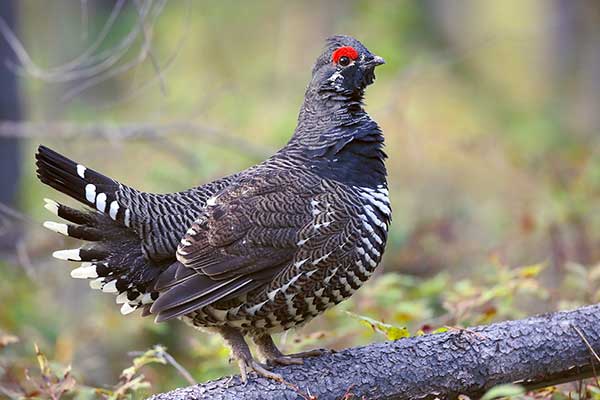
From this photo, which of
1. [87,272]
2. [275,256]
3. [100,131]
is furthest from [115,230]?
[100,131]

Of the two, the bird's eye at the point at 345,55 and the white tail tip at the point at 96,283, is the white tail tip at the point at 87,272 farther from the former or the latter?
the bird's eye at the point at 345,55

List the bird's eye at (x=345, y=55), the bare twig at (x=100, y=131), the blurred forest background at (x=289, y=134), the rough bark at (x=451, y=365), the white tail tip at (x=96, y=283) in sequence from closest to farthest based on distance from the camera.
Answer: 1. the rough bark at (x=451, y=365)
2. the white tail tip at (x=96, y=283)
3. the bird's eye at (x=345, y=55)
4. the blurred forest background at (x=289, y=134)
5. the bare twig at (x=100, y=131)

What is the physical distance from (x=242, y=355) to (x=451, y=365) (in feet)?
3.28

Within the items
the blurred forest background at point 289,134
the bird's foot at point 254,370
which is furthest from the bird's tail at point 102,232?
the bird's foot at point 254,370

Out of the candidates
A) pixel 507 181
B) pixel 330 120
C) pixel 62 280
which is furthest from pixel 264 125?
pixel 330 120

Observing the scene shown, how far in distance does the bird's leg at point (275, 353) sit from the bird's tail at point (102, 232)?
0.60 m

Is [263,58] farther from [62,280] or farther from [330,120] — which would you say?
[330,120]

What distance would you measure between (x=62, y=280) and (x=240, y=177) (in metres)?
4.81

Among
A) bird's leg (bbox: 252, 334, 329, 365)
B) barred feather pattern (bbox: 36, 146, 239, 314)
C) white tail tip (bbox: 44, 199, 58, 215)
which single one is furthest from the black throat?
white tail tip (bbox: 44, 199, 58, 215)

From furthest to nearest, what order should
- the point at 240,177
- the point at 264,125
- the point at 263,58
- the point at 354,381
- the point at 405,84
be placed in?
the point at 263,58, the point at 264,125, the point at 405,84, the point at 240,177, the point at 354,381

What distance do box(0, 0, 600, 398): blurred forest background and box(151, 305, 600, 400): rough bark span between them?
225 millimetres

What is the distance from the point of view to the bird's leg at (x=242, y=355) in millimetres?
3859

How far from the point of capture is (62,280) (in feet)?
27.9

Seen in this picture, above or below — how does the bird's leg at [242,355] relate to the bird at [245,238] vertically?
below
